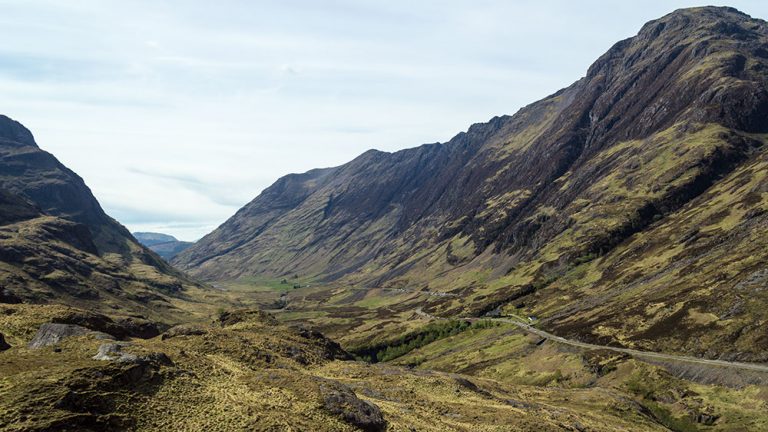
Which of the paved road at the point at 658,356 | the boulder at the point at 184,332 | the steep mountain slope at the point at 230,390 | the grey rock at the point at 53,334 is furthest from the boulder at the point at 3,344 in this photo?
the paved road at the point at 658,356

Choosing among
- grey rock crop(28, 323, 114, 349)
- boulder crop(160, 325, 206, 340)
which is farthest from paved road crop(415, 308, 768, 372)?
grey rock crop(28, 323, 114, 349)

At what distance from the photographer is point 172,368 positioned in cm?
3509

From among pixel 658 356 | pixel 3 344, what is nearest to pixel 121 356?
pixel 3 344

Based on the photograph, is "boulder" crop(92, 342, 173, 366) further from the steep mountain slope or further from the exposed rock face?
the exposed rock face

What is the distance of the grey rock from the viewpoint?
119ft

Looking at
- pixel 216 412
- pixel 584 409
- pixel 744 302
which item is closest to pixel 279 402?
pixel 216 412

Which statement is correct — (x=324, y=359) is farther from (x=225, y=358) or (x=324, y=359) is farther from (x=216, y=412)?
(x=216, y=412)

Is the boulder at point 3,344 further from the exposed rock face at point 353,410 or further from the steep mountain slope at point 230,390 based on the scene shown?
the exposed rock face at point 353,410

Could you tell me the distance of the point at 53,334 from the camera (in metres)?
Result: 37.0

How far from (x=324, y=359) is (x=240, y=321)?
64.5 feet

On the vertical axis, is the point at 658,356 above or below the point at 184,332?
below

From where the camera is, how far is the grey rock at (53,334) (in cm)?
3628

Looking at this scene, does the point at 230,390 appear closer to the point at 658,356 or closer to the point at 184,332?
the point at 184,332

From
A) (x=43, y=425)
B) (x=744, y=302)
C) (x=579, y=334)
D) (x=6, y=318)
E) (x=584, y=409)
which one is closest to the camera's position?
(x=43, y=425)
